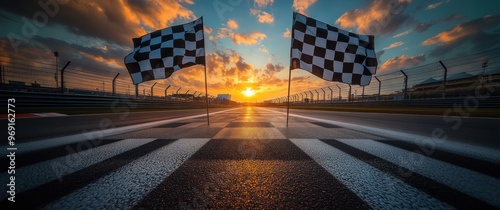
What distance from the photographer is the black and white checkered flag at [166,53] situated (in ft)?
12.8

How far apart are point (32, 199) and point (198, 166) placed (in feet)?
2.41

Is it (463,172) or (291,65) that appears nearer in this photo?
(463,172)

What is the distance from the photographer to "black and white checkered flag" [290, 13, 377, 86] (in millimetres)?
3787

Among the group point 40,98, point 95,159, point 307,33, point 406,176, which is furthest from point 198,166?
point 40,98

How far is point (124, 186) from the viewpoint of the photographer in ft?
2.82

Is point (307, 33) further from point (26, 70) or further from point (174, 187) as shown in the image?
point (26, 70)

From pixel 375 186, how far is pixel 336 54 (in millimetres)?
3560

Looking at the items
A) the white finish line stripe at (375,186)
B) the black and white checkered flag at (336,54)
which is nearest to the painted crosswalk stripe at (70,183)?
the white finish line stripe at (375,186)

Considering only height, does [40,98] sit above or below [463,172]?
above

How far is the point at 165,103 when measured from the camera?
1688 cm

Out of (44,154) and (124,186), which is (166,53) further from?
(124,186)

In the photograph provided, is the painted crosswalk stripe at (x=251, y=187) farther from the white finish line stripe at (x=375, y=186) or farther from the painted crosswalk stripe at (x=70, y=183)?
the painted crosswalk stripe at (x=70, y=183)

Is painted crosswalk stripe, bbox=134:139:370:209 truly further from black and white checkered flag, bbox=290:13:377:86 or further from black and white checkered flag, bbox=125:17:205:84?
black and white checkered flag, bbox=125:17:205:84

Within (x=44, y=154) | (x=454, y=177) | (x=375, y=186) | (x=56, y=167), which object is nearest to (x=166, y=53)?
(x=44, y=154)
